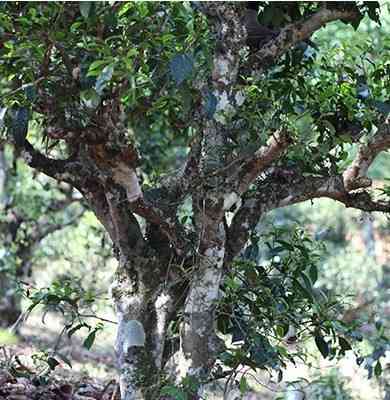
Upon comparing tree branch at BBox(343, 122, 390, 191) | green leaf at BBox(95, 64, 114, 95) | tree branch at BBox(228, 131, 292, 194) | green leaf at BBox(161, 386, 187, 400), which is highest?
tree branch at BBox(343, 122, 390, 191)

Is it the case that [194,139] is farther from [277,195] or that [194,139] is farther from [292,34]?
[292,34]

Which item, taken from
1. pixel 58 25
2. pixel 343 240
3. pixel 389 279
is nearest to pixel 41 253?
pixel 58 25

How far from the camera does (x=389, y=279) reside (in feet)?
36.2

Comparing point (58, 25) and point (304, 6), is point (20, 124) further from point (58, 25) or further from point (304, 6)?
point (304, 6)

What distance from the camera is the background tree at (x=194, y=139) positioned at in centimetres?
244

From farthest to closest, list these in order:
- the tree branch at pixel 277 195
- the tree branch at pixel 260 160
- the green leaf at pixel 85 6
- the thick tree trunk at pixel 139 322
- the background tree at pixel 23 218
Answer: the background tree at pixel 23 218, the tree branch at pixel 277 195, the thick tree trunk at pixel 139 322, the tree branch at pixel 260 160, the green leaf at pixel 85 6

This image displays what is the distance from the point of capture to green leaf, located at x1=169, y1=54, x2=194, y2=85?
2188mm

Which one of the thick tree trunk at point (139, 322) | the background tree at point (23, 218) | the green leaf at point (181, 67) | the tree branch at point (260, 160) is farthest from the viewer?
the background tree at point (23, 218)

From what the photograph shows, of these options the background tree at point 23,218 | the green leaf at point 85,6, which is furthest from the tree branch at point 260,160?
the background tree at point 23,218

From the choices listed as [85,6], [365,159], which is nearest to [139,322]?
[365,159]

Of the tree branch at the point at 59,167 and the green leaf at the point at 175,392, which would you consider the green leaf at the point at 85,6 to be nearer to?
the tree branch at the point at 59,167

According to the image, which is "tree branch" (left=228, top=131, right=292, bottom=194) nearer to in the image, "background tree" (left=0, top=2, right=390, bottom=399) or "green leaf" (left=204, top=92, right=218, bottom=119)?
"background tree" (left=0, top=2, right=390, bottom=399)

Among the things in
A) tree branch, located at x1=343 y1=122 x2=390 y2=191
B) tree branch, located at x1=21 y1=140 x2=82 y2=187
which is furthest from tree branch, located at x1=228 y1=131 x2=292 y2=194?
tree branch, located at x1=21 y1=140 x2=82 y2=187

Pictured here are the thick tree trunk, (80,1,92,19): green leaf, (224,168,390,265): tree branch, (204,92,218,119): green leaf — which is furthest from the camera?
(224,168,390,265): tree branch
